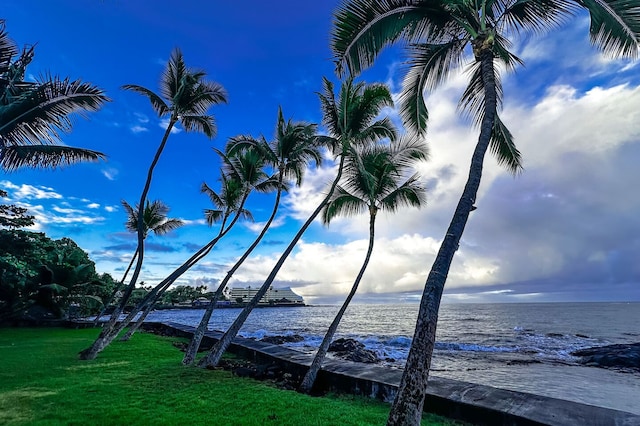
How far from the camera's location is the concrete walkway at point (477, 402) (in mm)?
5293

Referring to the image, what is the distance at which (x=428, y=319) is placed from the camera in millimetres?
4203

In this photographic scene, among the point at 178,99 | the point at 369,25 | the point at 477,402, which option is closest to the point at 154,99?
the point at 178,99

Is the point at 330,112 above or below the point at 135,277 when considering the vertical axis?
above

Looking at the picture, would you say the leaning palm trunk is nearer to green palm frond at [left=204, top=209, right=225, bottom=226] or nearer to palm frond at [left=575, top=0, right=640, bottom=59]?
green palm frond at [left=204, top=209, right=225, bottom=226]

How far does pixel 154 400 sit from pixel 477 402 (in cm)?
577

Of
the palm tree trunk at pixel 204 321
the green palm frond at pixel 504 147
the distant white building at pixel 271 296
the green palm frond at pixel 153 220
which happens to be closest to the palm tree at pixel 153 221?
the green palm frond at pixel 153 220

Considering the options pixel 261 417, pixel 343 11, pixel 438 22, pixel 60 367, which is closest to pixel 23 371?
pixel 60 367

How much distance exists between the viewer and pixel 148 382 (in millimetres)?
7965

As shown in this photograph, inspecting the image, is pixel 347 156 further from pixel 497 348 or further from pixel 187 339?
pixel 497 348

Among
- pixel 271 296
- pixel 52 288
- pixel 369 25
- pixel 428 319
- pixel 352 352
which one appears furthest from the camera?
pixel 271 296

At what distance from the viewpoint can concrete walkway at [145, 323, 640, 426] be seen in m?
5.29

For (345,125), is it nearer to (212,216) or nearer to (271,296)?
(212,216)

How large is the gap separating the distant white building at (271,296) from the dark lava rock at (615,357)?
110m

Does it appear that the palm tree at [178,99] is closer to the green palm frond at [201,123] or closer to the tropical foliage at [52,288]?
the green palm frond at [201,123]
